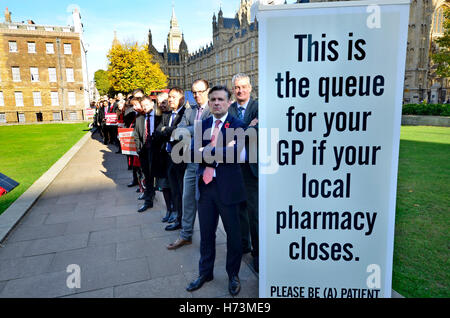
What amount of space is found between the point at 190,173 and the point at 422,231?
3.39 m

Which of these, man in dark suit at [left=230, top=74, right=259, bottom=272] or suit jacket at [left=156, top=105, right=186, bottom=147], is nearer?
man in dark suit at [left=230, top=74, right=259, bottom=272]

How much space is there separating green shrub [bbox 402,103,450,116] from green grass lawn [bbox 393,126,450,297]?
49.8 ft

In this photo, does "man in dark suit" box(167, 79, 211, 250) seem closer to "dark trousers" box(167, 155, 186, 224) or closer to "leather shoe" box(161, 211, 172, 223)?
"dark trousers" box(167, 155, 186, 224)

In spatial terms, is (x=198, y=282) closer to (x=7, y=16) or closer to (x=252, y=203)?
(x=252, y=203)

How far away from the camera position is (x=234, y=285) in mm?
3135

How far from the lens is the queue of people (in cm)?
299

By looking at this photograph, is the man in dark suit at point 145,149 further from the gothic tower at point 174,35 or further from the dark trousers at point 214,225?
the gothic tower at point 174,35

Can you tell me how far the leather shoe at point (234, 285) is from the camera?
3.10 meters

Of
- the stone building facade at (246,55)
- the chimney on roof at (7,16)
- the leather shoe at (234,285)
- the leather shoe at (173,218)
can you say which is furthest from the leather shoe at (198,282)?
the chimney on roof at (7,16)

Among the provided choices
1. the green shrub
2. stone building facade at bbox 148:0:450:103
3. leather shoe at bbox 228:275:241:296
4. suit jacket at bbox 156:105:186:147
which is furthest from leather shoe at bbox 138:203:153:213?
the green shrub

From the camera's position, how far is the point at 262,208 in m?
2.38

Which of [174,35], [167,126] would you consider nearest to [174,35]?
[174,35]

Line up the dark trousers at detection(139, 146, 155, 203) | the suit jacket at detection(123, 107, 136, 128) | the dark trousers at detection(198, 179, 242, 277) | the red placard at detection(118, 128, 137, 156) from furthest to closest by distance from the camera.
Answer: the suit jacket at detection(123, 107, 136, 128)
the red placard at detection(118, 128, 137, 156)
the dark trousers at detection(139, 146, 155, 203)
the dark trousers at detection(198, 179, 242, 277)

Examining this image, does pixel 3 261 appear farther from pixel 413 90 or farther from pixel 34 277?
pixel 413 90
